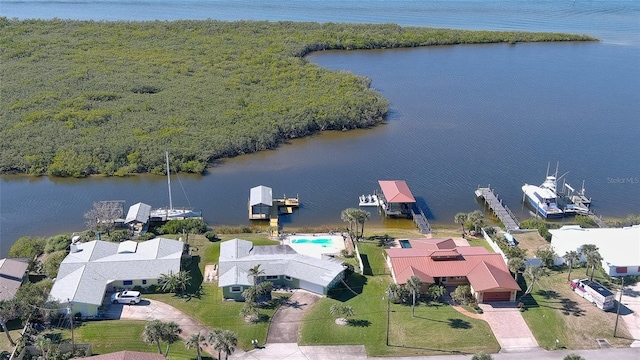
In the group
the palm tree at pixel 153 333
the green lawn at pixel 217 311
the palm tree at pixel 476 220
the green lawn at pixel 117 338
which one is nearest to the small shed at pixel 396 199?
the palm tree at pixel 476 220

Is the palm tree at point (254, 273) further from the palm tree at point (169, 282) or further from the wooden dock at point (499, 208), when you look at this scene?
the wooden dock at point (499, 208)

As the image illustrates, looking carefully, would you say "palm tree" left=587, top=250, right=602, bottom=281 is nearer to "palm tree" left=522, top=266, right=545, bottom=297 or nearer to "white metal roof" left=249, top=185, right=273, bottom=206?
"palm tree" left=522, top=266, right=545, bottom=297

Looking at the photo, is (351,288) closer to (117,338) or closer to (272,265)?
(272,265)

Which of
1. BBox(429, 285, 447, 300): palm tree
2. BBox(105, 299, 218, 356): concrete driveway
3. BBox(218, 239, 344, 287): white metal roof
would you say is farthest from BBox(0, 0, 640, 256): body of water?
BBox(105, 299, 218, 356): concrete driveway

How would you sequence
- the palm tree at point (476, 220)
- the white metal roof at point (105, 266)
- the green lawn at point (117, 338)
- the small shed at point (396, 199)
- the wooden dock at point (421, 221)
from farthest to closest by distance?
1. the small shed at point (396, 199)
2. the wooden dock at point (421, 221)
3. the palm tree at point (476, 220)
4. the white metal roof at point (105, 266)
5. the green lawn at point (117, 338)

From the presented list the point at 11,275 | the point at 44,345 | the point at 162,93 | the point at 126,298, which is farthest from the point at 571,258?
the point at 162,93

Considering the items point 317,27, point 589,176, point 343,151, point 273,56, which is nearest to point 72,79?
point 273,56
